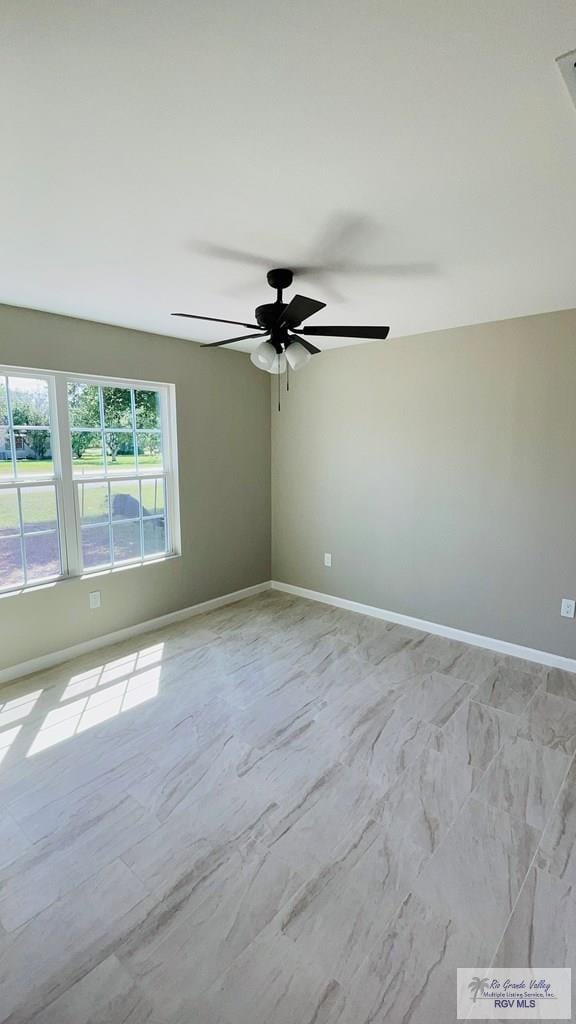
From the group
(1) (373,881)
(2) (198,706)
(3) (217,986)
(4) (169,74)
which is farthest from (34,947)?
(4) (169,74)

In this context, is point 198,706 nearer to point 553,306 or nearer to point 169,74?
point 169,74

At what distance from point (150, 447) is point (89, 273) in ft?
5.26

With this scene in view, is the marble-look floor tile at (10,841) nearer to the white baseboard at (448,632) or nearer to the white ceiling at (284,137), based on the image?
the white ceiling at (284,137)

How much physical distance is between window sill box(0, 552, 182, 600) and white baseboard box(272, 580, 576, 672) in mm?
1451

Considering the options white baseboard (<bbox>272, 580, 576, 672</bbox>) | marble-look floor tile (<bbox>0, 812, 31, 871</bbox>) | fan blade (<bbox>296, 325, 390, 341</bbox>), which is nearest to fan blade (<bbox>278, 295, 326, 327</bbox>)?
fan blade (<bbox>296, 325, 390, 341</bbox>)

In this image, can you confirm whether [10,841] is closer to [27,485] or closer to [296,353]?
[27,485]

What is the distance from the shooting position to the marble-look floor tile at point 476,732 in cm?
233

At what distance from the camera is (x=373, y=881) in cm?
167

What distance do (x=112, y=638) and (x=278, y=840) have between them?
2.23 m

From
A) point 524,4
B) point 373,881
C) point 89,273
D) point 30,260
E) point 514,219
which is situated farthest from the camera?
point 89,273

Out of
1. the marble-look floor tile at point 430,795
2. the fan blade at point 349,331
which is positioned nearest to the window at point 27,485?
the fan blade at point 349,331

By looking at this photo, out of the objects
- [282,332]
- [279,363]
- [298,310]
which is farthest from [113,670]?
[298,310]

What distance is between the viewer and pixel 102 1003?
1.30 m

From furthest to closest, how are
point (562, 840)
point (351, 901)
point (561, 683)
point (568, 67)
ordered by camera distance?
point (561, 683)
point (562, 840)
point (351, 901)
point (568, 67)
